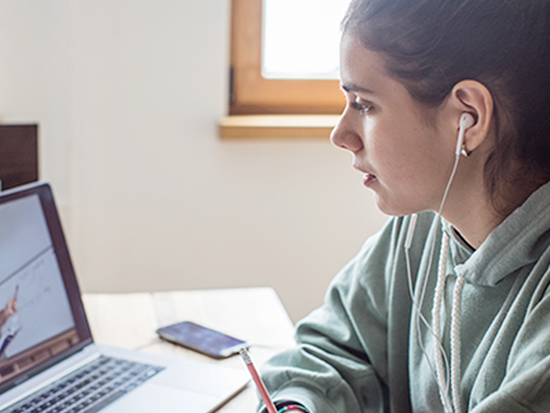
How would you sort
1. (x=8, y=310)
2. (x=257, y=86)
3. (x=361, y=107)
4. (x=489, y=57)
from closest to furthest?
1. (x=489, y=57)
2. (x=361, y=107)
3. (x=8, y=310)
4. (x=257, y=86)

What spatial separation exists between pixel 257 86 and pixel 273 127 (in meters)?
0.18

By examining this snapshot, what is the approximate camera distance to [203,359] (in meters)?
1.00

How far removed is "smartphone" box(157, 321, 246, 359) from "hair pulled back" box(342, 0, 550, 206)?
1.67ft

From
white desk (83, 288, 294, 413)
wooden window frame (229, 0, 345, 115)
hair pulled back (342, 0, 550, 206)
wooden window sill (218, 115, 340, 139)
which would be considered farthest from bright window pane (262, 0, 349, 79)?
hair pulled back (342, 0, 550, 206)

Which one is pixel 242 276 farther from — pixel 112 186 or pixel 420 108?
pixel 420 108

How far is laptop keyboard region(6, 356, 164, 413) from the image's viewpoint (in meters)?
0.81

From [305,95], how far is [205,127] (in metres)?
0.37

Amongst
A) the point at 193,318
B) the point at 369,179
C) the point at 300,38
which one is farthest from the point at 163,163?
the point at 369,179

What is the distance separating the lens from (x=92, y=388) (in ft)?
2.84

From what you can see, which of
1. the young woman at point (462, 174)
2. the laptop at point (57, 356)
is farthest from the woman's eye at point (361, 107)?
the laptop at point (57, 356)

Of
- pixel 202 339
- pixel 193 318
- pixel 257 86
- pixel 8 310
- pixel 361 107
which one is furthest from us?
pixel 257 86

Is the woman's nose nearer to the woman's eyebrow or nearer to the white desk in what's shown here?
the woman's eyebrow

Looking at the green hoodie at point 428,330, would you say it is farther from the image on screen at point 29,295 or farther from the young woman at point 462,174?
the image on screen at point 29,295

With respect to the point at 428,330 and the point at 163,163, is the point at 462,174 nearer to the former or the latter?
the point at 428,330
